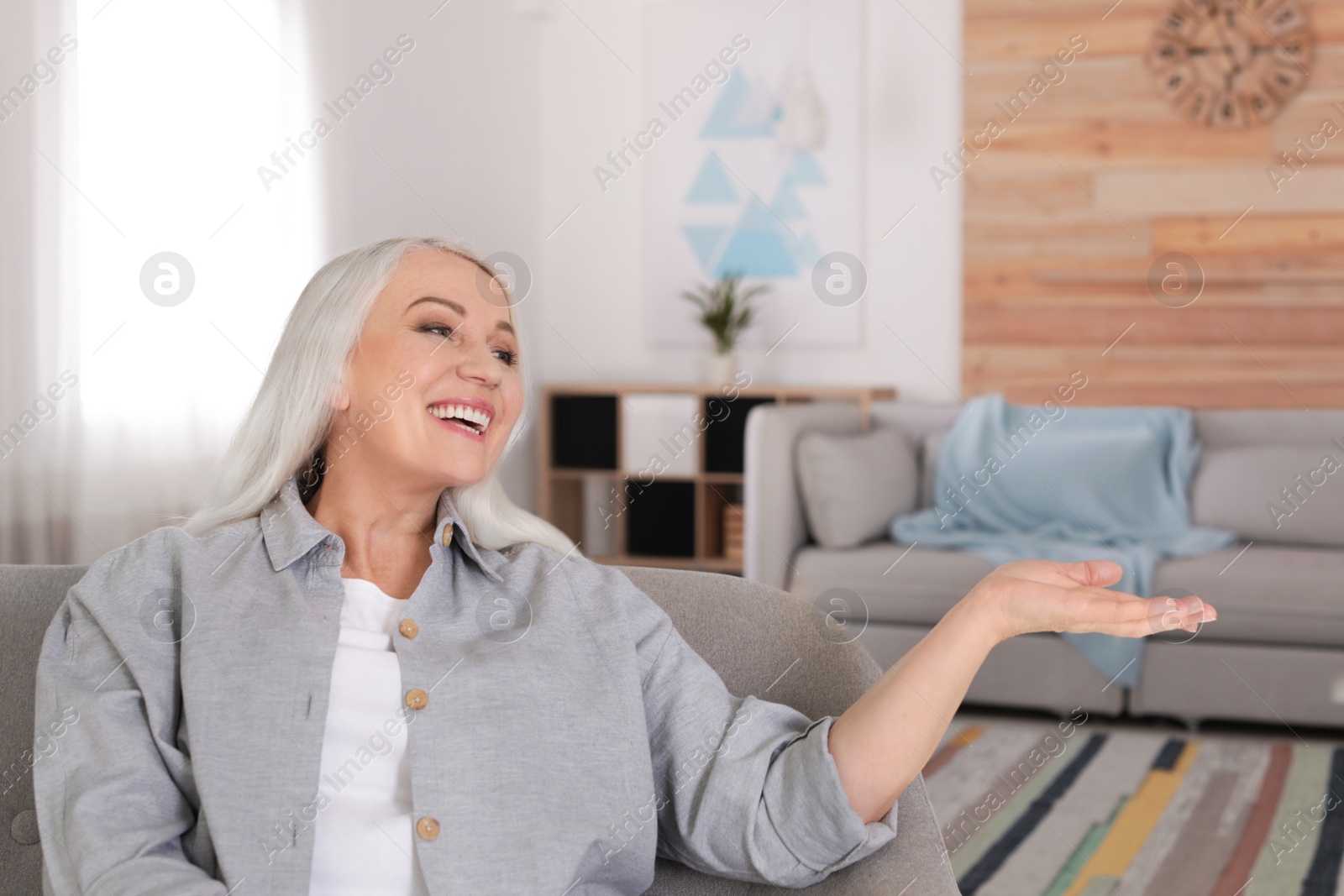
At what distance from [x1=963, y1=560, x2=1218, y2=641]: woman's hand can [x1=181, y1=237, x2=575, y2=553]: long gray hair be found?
522 millimetres

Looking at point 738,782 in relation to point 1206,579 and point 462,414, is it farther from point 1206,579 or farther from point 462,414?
point 1206,579

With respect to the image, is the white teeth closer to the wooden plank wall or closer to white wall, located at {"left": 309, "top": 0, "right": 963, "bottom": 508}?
white wall, located at {"left": 309, "top": 0, "right": 963, "bottom": 508}

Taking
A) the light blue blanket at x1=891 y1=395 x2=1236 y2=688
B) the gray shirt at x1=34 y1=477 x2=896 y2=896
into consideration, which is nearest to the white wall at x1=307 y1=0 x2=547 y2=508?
the light blue blanket at x1=891 y1=395 x2=1236 y2=688

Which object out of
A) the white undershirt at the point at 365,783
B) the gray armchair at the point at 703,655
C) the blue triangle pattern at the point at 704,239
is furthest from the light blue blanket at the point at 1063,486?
the white undershirt at the point at 365,783

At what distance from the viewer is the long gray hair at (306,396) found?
131 cm

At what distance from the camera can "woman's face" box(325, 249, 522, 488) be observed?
50.2 inches

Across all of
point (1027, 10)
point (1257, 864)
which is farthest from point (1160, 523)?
point (1027, 10)

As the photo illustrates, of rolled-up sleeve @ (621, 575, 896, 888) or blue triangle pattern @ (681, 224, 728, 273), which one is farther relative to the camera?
blue triangle pattern @ (681, 224, 728, 273)

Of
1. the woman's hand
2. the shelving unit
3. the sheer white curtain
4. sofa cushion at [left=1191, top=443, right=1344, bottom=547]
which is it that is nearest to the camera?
the woman's hand

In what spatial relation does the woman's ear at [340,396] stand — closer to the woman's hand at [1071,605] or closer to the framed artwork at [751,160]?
the woman's hand at [1071,605]

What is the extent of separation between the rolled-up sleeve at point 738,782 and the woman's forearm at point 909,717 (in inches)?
0.8

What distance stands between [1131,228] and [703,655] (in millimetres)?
3864

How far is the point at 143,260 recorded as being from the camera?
10.1ft

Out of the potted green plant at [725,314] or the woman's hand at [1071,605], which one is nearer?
the woman's hand at [1071,605]
